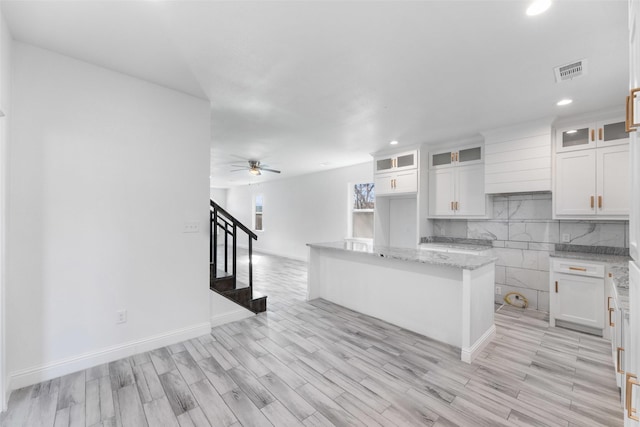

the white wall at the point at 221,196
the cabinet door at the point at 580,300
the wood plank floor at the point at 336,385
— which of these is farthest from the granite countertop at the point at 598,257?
the white wall at the point at 221,196

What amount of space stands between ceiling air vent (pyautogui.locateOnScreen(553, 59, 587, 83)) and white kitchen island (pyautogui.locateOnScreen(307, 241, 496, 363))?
5.88 ft

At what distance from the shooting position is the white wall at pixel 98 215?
6.84ft

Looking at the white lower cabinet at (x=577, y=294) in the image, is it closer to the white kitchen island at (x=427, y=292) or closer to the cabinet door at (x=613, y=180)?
the cabinet door at (x=613, y=180)

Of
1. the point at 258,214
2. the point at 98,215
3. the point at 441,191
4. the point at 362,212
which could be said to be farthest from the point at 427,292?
the point at 258,214

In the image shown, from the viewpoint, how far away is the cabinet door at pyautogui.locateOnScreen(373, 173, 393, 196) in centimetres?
500

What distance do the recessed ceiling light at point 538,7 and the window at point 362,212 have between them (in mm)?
4716

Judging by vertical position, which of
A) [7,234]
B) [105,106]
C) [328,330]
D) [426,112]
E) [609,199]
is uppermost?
[426,112]

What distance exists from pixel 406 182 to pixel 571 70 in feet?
8.52

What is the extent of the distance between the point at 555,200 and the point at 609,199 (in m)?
0.47

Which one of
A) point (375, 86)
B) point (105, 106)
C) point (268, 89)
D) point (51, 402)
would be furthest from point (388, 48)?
point (51, 402)

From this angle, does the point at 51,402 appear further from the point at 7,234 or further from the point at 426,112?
the point at 426,112

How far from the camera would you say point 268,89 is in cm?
274

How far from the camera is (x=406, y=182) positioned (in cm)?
473

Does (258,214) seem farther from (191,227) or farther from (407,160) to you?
(191,227)
